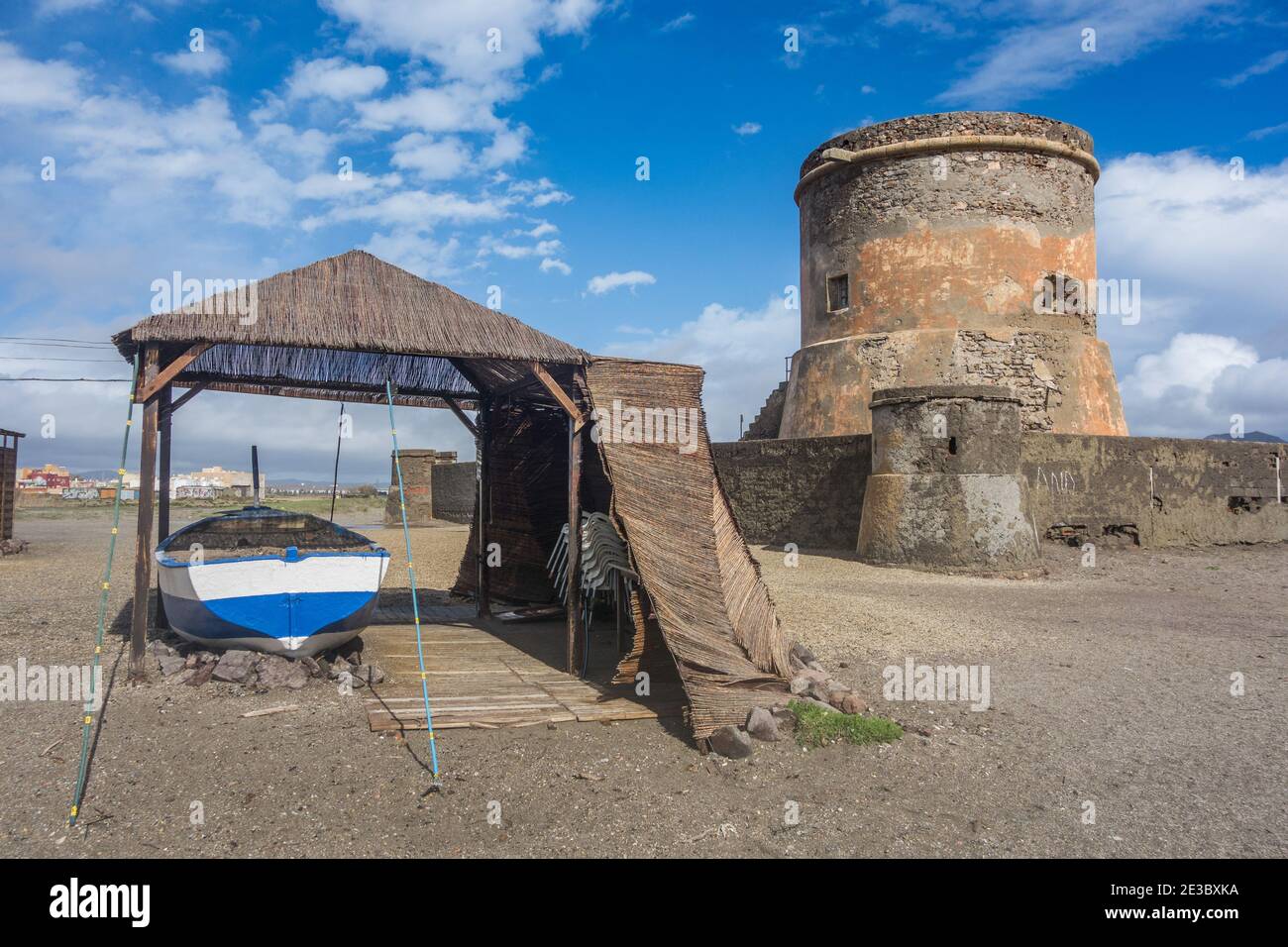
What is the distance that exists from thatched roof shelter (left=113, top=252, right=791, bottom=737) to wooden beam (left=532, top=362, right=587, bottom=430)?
0.04 feet

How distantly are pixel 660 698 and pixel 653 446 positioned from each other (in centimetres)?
228

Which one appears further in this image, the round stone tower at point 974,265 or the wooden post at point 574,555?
the round stone tower at point 974,265

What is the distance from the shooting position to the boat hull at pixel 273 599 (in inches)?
277

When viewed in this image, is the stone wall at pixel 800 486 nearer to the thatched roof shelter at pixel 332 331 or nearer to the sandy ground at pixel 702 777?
the sandy ground at pixel 702 777

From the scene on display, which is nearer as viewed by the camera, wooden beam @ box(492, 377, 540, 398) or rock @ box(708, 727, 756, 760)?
rock @ box(708, 727, 756, 760)

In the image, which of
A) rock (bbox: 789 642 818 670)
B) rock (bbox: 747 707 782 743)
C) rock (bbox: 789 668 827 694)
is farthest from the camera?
rock (bbox: 789 642 818 670)

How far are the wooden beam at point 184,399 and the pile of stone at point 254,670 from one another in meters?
2.48

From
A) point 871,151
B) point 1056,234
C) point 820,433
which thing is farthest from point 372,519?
point 1056,234

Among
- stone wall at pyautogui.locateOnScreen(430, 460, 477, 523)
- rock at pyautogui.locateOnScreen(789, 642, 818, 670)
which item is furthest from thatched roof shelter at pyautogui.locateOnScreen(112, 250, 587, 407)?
stone wall at pyautogui.locateOnScreen(430, 460, 477, 523)

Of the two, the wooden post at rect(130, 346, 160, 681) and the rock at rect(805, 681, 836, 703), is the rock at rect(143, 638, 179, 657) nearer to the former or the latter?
the wooden post at rect(130, 346, 160, 681)

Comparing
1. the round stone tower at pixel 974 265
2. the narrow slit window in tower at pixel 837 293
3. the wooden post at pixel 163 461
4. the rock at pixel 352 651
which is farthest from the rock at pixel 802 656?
the narrow slit window in tower at pixel 837 293

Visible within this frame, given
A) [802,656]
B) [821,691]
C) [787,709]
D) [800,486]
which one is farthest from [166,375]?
[800,486]

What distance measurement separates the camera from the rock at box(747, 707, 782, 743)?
586cm

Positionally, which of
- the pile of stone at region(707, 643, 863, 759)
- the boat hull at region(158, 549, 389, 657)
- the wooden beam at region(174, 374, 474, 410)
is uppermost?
the wooden beam at region(174, 374, 474, 410)
